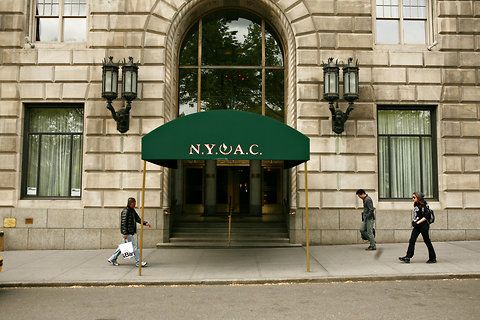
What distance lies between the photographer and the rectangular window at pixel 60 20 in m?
14.4

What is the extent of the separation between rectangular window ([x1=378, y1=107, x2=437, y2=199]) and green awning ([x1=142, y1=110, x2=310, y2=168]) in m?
5.73

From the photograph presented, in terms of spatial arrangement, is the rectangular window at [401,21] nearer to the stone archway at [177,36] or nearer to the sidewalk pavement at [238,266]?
the stone archway at [177,36]

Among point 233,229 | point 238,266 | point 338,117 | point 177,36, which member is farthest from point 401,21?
point 238,266

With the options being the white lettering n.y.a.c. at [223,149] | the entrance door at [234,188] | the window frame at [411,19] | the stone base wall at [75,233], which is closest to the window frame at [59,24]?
the stone base wall at [75,233]

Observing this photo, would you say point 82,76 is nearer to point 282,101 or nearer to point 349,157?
point 282,101

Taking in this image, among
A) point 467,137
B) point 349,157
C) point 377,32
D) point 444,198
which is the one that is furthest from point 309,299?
point 377,32

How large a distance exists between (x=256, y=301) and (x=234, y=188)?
13.1 metres

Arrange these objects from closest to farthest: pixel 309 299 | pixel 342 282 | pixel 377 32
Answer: pixel 309 299, pixel 342 282, pixel 377 32

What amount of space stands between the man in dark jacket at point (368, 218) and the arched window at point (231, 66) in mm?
4327

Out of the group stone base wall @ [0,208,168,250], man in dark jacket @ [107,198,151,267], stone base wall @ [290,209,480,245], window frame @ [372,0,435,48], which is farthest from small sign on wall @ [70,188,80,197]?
window frame @ [372,0,435,48]

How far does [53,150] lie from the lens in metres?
14.3

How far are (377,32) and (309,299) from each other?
1043 cm

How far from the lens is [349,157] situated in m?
13.7

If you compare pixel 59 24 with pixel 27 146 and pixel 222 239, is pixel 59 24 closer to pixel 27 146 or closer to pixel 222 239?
pixel 27 146
